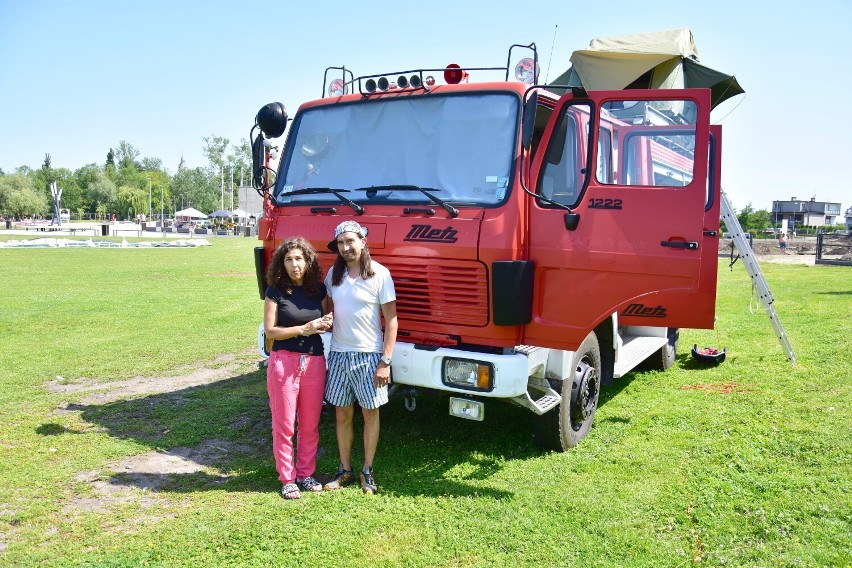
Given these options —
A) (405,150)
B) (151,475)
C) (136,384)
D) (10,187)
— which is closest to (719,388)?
(405,150)

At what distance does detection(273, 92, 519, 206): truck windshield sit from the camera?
5062mm

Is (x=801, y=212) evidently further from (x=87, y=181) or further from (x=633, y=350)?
(x=87, y=181)

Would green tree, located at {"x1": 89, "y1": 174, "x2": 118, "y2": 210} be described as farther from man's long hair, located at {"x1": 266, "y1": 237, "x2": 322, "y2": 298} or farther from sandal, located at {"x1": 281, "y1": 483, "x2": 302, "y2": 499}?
sandal, located at {"x1": 281, "y1": 483, "x2": 302, "y2": 499}

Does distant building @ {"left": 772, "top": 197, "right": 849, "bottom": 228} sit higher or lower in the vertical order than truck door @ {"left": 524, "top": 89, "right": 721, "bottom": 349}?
higher

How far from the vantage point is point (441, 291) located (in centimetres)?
505

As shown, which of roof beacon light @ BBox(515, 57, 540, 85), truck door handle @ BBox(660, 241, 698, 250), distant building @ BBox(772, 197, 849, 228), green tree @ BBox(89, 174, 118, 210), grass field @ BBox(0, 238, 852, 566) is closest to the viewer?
grass field @ BBox(0, 238, 852, 566)

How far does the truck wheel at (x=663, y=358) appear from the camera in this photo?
866 centimetres

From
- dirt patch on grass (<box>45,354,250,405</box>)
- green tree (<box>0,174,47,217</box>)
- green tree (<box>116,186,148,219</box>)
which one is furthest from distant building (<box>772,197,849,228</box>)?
green tree (<box>0,174,47,217</box>)

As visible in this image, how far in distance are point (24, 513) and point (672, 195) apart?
471 centimetres

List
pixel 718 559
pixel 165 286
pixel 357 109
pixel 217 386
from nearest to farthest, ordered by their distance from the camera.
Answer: pixel 718 559
pixel 357 109
pixel 217 386
pixel 165 286

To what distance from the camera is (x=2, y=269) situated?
21.2 meters

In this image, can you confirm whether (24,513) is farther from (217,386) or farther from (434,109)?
(434,109)

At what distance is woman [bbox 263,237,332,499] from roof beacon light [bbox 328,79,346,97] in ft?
6.07

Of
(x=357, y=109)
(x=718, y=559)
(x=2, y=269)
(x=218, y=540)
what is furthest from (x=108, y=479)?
(x=2, y=269)
